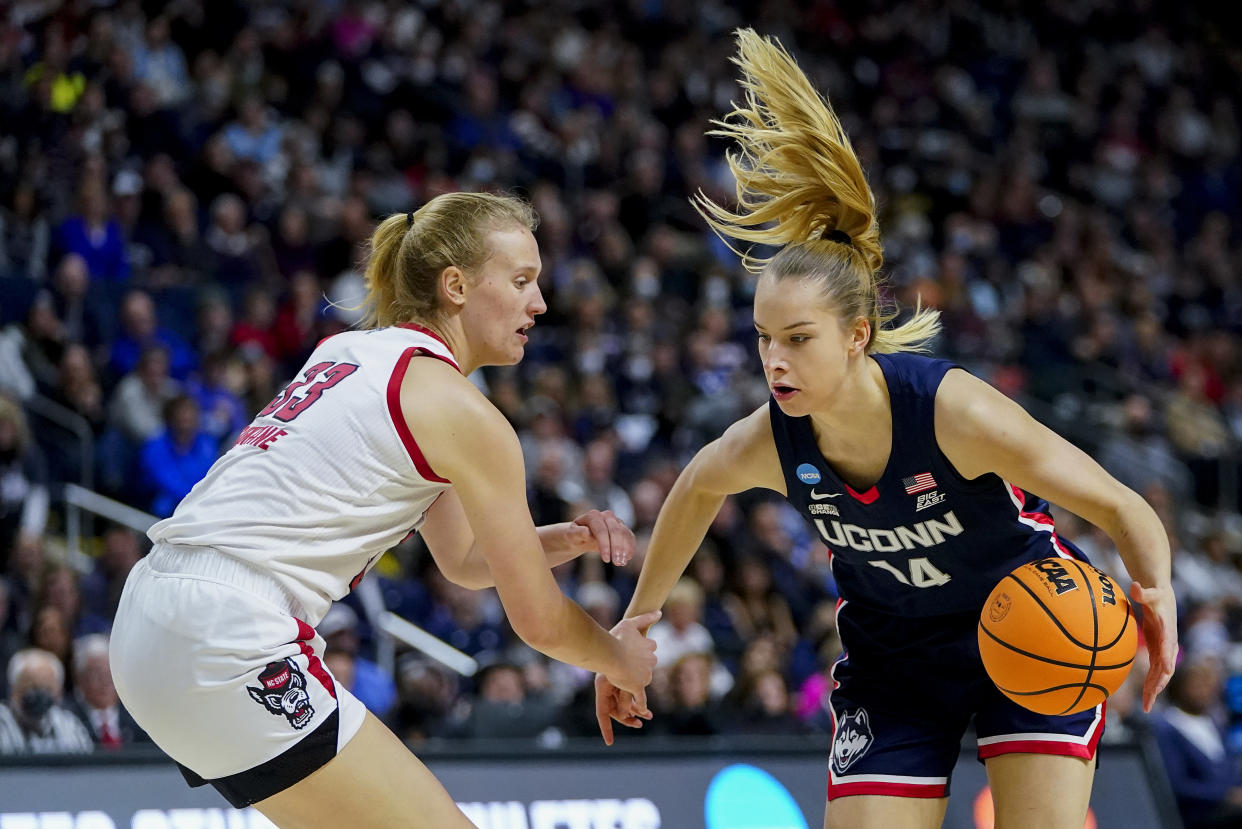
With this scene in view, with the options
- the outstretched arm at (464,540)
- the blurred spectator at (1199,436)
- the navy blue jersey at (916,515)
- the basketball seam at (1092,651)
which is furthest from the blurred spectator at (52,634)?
the blurred spectator at (1199,436)

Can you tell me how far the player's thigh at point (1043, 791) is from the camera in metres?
3.47

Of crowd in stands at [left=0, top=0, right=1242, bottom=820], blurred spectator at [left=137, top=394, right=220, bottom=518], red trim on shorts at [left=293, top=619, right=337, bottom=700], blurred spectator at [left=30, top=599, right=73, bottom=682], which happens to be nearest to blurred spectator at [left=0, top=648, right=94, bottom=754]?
crowd in stands at [left=0, top=0, right=1242, bottom=820]

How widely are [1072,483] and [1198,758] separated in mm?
5429

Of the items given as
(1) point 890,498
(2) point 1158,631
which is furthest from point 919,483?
(2) point 1158,631

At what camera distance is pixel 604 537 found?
11.4 ft

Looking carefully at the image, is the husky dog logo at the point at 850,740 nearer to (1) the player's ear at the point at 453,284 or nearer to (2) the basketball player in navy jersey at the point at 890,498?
(2) the basketball player in navy jersey at the point at 890,498

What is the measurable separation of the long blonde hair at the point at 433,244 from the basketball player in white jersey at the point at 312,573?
0.18 meters

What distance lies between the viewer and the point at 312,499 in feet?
9.36

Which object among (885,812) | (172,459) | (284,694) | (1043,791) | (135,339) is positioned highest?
(284,694)

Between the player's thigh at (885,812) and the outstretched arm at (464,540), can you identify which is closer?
the outstretched arm at (464,540)

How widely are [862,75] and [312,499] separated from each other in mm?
Result: 14891

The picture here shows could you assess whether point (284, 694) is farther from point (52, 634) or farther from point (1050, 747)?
point (52, 634)

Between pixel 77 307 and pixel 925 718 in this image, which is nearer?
pixel 925 718

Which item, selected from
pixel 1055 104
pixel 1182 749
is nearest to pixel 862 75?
pixel 1055 104
